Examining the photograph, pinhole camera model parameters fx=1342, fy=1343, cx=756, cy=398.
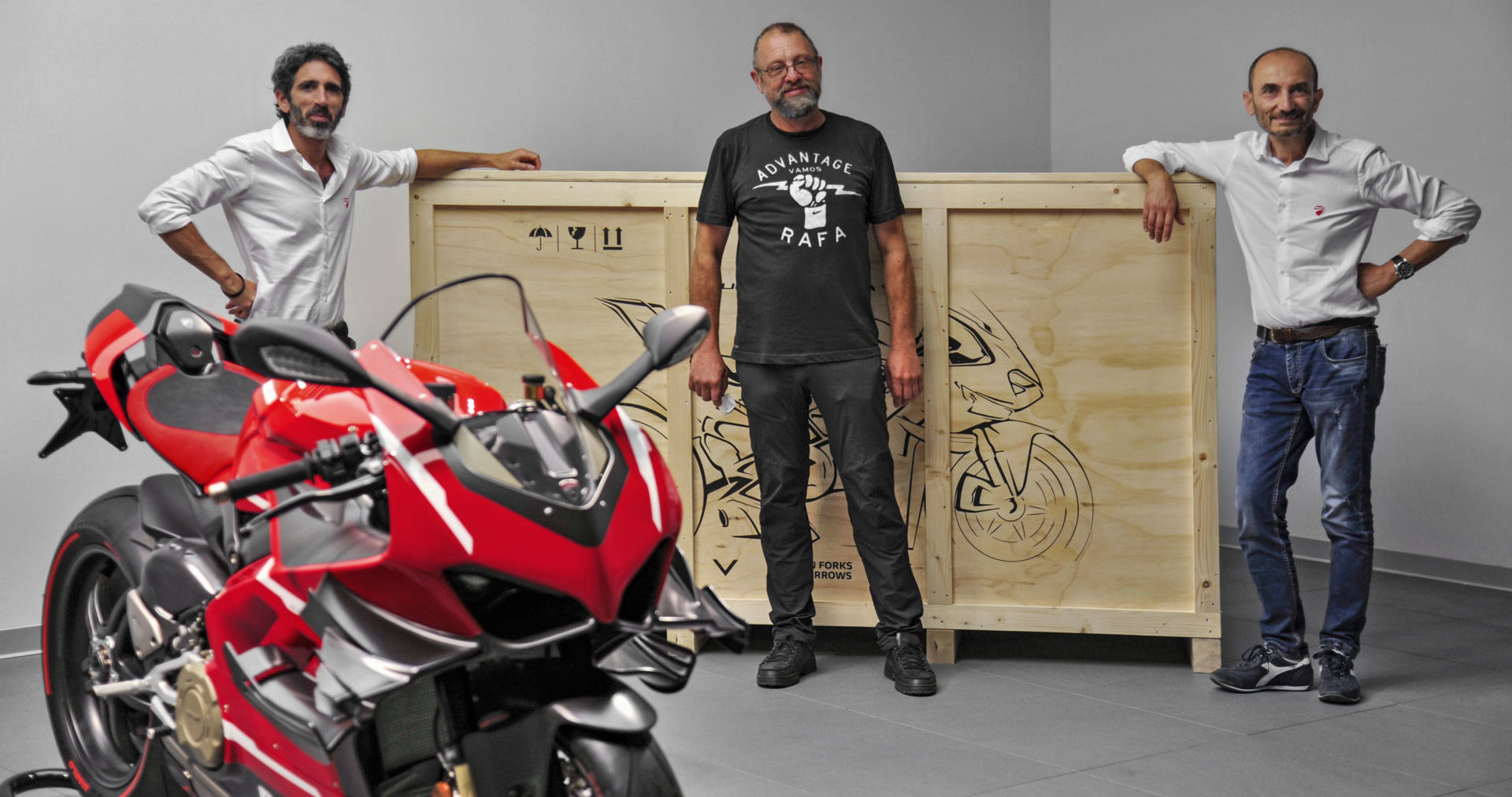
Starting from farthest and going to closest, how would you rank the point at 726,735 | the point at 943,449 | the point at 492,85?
the point at 492,85, the point at 943,449, the point at 726,735

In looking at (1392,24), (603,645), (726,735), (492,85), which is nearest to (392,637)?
(603,645)

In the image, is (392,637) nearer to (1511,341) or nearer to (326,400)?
(326,400)

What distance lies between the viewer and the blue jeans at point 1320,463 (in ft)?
11.7

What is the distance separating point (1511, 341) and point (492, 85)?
391cm

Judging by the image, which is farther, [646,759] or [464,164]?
[464,164]

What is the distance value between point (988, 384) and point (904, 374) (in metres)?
0.34

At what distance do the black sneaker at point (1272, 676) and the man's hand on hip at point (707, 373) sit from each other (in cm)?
163

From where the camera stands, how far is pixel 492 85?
4941 millimetres

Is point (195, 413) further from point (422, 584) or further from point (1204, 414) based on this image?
point (1204, 414)

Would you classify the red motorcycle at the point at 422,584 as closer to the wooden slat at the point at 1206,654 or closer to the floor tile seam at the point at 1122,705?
the floor tile seam at the point at 1122,705

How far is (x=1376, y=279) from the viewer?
3578mm

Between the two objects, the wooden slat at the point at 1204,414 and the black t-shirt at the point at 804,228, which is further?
the wooden slat at the point at 1204,414

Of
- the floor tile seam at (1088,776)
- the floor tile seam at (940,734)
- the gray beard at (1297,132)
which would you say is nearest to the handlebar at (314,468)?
the floor tile seam at (1088,776)

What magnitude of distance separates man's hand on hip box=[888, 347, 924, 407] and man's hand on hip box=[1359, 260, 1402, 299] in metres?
1.21
